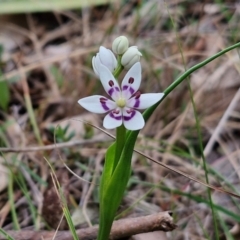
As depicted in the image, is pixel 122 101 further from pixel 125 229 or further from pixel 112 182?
pixel 125 229

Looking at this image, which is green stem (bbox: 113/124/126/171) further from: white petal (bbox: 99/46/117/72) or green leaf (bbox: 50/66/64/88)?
green leaf (bbox: 50/66/64/88)

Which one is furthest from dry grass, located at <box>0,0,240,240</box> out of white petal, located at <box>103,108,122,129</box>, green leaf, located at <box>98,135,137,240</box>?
white petal, located at <box>103,108,122,129</box>

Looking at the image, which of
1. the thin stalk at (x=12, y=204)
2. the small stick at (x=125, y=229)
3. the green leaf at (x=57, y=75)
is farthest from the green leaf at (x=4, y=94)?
the small stick at (x=125, y=229)

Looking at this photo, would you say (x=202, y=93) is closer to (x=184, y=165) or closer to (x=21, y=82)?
(x=184, y=165)

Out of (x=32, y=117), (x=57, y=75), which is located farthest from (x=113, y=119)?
(x=57, y=75)

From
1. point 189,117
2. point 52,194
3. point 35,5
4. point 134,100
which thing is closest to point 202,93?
point 189,117

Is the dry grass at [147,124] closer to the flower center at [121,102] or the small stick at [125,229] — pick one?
the small stick at [125,229]

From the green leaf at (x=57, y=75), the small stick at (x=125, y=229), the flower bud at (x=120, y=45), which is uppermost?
the green leaf at (x=57, y=75)
